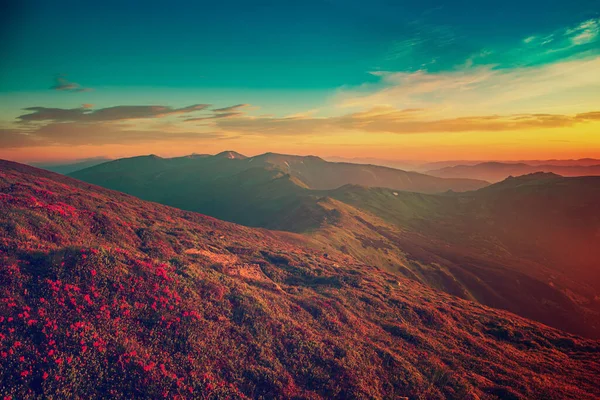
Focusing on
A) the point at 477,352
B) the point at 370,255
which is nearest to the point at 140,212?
the point at 477,352

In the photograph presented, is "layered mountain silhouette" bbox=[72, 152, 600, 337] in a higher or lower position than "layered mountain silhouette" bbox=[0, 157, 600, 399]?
lower

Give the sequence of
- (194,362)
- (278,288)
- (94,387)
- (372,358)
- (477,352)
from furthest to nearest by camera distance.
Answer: (278,288) → (477,352) → (372,358) → (194,362) → (94,387)

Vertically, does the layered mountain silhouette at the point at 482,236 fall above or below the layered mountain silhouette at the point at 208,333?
below

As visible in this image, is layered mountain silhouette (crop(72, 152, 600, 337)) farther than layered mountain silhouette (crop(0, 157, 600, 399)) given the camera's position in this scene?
Yes

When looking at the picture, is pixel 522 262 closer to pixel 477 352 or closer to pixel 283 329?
pixel 477 352

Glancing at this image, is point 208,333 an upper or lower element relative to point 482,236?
upper

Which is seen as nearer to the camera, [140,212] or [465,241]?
[140,212]

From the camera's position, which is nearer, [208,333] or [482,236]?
[208,333]

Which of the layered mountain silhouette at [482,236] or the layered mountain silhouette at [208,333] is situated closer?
the layered mountain silhouette at [208,333]
